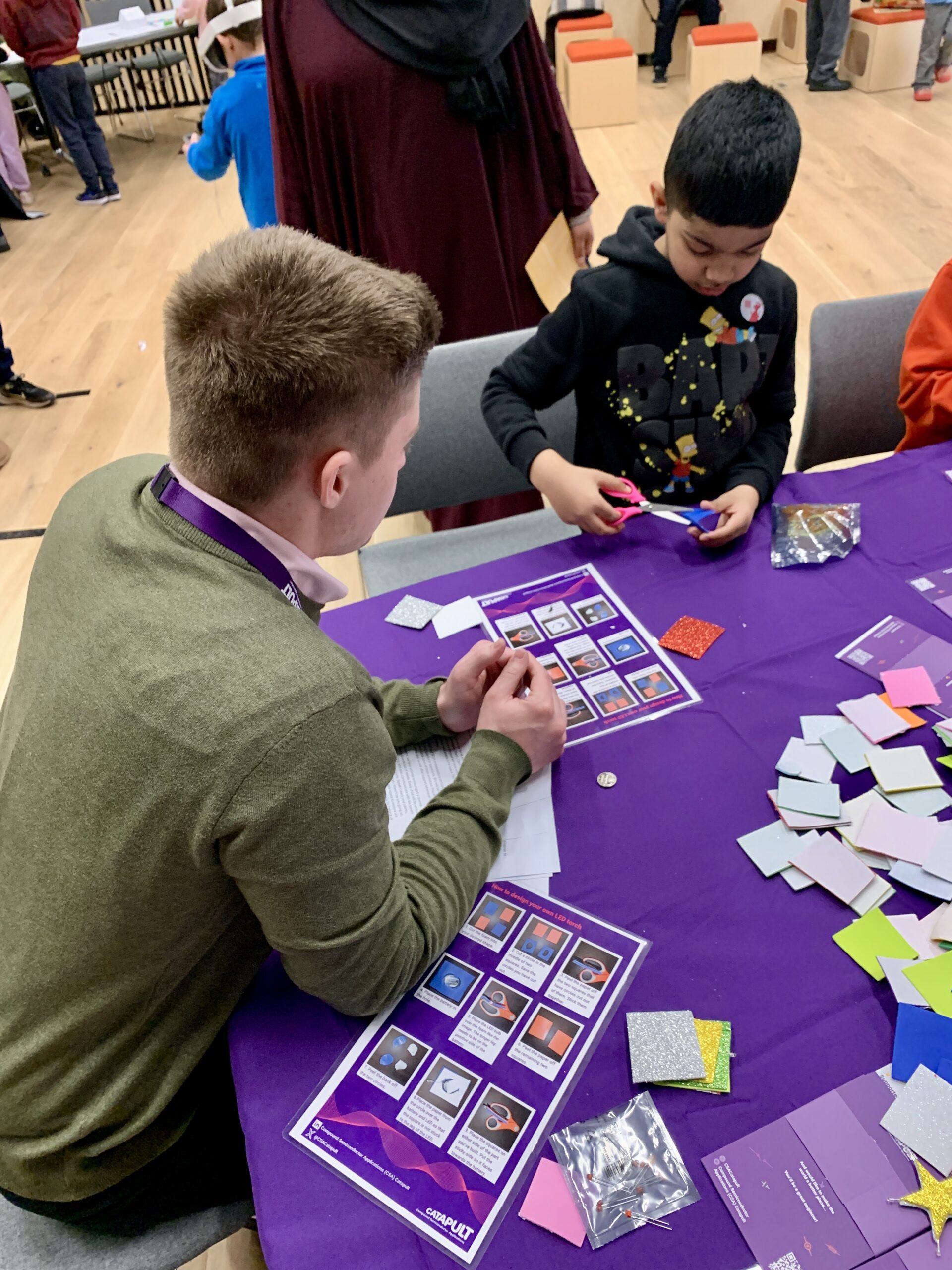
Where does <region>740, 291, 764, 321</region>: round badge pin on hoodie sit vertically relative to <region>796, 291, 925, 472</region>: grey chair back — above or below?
above

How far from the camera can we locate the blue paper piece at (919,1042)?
762 mm

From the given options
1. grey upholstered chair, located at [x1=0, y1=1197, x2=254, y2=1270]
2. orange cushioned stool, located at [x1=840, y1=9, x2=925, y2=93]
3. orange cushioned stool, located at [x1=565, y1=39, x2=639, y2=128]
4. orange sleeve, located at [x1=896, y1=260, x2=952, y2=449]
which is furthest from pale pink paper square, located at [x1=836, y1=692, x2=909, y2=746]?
orange cushioned stool, located at [x1=840, y1=9, x2=925, y2=93]

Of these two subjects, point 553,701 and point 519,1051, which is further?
point 553,701

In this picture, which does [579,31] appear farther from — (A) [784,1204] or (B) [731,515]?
(A) [784,1204]

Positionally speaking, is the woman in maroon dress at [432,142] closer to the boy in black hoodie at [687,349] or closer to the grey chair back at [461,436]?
the grey chair back at [461,436]

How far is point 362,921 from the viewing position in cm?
76

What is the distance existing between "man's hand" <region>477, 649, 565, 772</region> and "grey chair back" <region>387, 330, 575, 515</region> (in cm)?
81

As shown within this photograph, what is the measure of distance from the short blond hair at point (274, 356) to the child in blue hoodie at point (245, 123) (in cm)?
167

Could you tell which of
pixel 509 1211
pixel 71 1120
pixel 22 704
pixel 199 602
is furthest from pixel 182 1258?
pixel 199 602

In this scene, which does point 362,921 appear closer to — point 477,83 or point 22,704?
point 22,704

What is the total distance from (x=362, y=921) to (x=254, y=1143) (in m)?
0.21

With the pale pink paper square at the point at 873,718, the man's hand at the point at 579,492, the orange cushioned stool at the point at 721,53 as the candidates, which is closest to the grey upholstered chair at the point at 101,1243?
the pale pink paper square at the point at 873,718

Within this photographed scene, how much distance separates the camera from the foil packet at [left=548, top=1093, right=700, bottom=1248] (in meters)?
0.70

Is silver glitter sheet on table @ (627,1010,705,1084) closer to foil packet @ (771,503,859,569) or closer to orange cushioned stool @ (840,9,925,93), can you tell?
foil packet @ (771,503,859,569)
